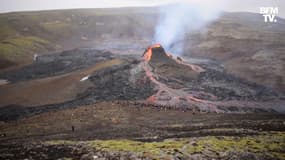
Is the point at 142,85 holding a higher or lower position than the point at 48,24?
lower

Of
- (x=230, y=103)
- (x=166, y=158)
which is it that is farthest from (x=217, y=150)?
(x=230, y=103)

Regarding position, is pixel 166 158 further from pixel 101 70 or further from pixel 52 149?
pixel 101 70

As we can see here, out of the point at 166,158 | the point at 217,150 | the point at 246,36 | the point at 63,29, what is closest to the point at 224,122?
the point at 217,150

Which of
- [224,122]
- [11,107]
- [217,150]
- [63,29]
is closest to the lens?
[217,150]

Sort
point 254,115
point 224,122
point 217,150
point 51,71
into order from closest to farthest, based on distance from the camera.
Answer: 1. point 217,150
2. point 224,122
3. point 254,115
4. point 51,71

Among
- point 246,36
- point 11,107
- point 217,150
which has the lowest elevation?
point 217,150

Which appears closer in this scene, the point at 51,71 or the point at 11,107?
the point at 11,107

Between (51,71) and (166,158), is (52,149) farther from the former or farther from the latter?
(51,71)
